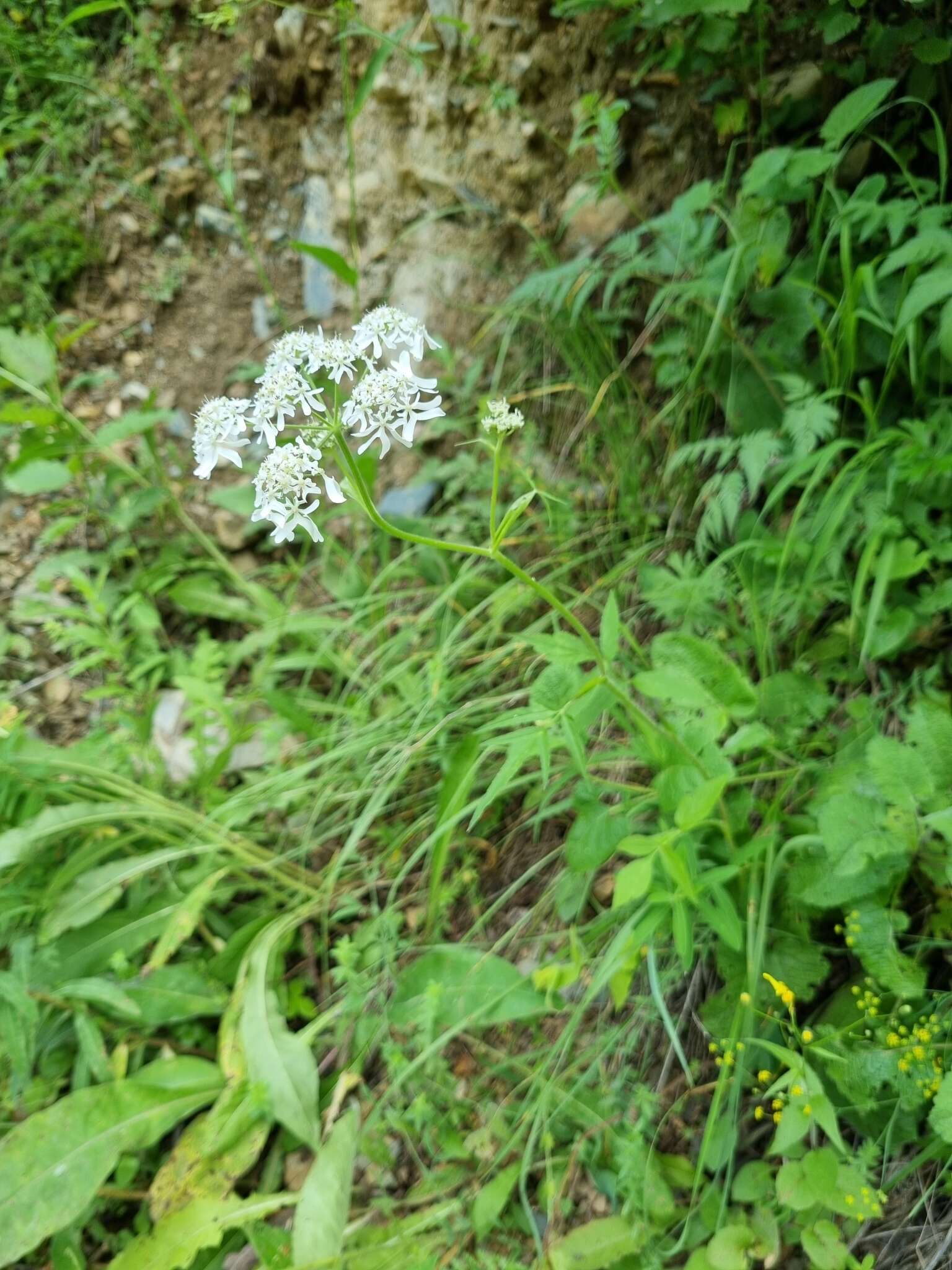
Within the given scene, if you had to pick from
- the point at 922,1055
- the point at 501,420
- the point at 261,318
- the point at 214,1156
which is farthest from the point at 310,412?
the point at 261,318

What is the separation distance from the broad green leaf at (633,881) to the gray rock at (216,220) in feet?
8.66

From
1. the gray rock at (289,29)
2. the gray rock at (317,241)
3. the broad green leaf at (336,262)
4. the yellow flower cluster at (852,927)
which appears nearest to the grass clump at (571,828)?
the yellow flower cluster at (852,927)

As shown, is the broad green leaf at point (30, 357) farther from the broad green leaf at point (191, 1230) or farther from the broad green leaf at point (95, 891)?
the broad green leaf at point (191, 1230)

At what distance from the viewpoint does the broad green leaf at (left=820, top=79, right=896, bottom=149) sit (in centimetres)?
158

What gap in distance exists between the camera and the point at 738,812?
1435mm

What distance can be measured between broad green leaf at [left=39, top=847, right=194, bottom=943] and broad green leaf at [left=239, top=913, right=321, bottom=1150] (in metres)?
0.34

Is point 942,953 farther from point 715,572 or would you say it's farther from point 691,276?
point 691,276

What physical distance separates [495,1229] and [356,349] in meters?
1.51

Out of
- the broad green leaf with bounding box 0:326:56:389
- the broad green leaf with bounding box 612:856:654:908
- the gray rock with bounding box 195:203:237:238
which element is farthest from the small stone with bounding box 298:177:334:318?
the broad green leaf with bounding box 612:856:654:908

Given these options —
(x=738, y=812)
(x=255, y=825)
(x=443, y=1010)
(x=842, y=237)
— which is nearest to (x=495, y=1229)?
(x=443, y=1010)

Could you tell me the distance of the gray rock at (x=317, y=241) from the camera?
270 centimetres

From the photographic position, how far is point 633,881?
45.0 inches

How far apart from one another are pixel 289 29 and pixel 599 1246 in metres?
3.29

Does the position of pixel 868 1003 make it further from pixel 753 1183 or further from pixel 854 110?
pixel 854 110
